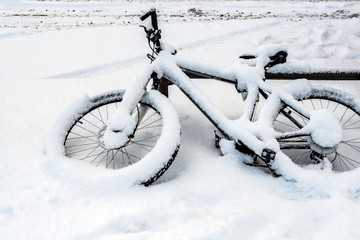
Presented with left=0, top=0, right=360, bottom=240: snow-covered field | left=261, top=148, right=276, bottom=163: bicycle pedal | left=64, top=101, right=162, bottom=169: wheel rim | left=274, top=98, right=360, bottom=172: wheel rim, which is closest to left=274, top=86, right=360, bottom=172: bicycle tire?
left=274, top=98, right=360, bottom=172: wheel rim

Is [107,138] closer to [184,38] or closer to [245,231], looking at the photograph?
[245,231]

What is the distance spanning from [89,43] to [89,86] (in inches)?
61.9

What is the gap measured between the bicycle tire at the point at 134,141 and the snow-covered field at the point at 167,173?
0.21 metres

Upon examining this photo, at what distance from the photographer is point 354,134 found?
108 inches

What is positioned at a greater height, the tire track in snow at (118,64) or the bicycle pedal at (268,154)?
the tire track in snow at (118,64)

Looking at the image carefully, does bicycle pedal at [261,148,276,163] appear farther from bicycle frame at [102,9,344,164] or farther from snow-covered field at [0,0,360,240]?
snow-covered field at [0,0,360,240]

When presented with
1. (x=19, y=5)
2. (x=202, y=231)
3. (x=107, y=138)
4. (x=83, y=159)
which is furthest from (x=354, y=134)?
(x=19, y=5)

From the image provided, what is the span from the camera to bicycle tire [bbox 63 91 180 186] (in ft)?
6.45

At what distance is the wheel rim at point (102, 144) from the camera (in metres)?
2.43

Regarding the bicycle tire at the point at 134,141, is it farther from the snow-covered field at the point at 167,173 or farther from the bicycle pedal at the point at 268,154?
the bicycle pedal at the point at 268,154

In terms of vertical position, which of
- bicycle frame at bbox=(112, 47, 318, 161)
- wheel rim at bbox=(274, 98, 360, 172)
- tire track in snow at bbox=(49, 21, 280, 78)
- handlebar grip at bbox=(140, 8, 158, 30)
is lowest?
wheel rim at bbox=(274, 98, 360, 172)

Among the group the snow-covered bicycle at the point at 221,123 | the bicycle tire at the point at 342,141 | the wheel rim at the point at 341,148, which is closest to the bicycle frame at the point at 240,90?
the snow-covered bicycle at the point at 221,123

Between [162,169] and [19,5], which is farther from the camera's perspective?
[19,5]

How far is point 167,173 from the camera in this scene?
2.27 m
